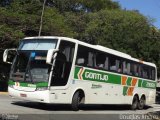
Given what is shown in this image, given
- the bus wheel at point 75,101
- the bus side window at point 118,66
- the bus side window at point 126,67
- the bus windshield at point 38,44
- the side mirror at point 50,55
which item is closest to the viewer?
the side mirror at point 50,55

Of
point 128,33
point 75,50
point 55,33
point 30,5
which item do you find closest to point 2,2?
point 30,5

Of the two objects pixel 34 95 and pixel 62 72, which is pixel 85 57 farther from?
pixel 34 95

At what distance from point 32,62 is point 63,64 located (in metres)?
1.28

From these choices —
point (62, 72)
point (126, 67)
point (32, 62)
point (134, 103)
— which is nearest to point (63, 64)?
point (62, 72)

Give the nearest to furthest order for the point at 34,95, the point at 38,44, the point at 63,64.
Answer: the point at 34,95 < the point at 63,64 < the point at 38,44

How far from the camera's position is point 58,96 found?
18.0 meters

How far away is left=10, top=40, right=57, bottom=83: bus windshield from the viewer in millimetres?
17625

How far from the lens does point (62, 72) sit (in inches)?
718

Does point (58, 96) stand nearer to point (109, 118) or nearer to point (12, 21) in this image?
point (109, 118)

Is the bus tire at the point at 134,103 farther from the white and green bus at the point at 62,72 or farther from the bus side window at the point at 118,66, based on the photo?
the bus side window at the point at 118,66

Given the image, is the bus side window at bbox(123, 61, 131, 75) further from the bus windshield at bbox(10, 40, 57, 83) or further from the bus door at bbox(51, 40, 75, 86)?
the bus windshield at bbox(10, 40, 57, 83)

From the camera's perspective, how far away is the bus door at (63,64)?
58.4 ft

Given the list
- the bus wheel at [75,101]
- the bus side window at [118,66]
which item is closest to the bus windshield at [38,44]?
the bus wheel at [75,101]

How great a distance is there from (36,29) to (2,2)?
16.9 ft
